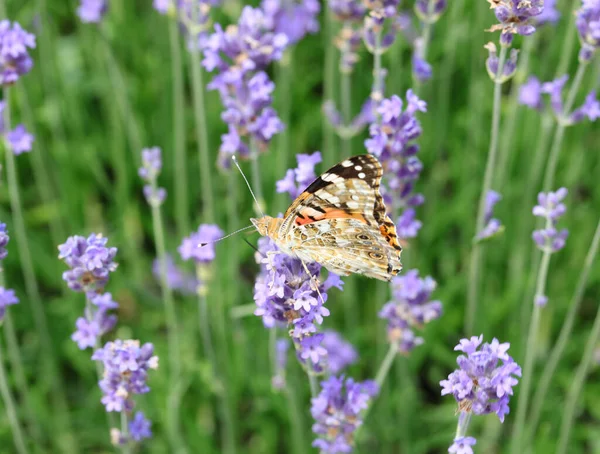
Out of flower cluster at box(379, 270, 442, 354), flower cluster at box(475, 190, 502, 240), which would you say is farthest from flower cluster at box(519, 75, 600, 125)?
flower cluster at box(379, 270, 442, 354)

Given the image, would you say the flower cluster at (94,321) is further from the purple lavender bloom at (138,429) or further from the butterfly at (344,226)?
the butterfly at (344,226)

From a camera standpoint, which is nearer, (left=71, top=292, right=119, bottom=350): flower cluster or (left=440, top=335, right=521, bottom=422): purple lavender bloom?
(left=440, top=335, right=521, bottom=422): purple lavender bloom

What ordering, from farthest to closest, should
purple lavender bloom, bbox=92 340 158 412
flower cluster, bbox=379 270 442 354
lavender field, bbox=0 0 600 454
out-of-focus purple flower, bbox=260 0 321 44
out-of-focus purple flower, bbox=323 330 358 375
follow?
1. out-of-focus purple flower, bbox=260 0 321 44
2. out-of-focus purple flower, bbox=323 330 358 375
3. flower cluster, bbox=379 270 442 354
4. lavender field, bbox=0 0 600 454
5. purple lavender bloom, bbox=92 340 158 412

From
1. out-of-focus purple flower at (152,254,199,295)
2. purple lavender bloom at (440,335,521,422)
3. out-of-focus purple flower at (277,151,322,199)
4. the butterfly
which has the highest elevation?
out-of-focus purple flower at (152,254,199,295)

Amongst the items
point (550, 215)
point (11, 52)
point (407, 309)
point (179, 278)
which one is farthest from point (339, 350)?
point (11, 52)

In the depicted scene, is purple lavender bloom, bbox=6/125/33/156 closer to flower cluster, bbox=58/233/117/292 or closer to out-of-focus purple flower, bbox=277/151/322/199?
flower cluster, bbox=58/233/117/292

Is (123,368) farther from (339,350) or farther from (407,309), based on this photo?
(339,350)
